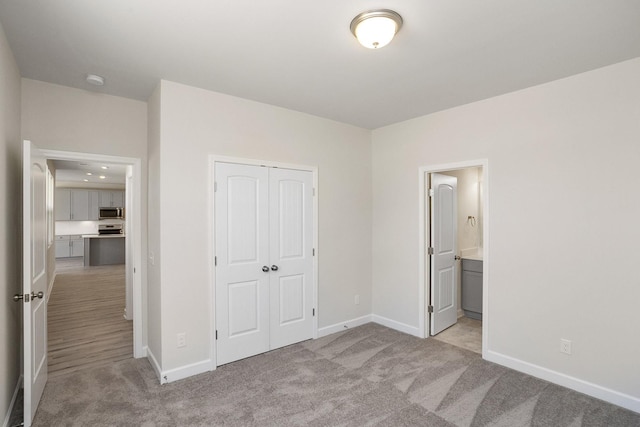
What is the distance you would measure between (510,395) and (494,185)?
1.90 metres

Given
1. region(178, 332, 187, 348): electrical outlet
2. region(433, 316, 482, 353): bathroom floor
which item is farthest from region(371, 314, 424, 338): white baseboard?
region(178, 332, 187, 348): electrical outlet

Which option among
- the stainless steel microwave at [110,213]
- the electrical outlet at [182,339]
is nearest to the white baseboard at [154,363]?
the electrical outlet at [182,339]

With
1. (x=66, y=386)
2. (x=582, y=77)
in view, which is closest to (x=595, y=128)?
(x=582, y=77)

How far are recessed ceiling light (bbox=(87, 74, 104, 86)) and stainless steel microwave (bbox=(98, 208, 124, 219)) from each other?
914cm

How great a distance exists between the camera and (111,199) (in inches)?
420

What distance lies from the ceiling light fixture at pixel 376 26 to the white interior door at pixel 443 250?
2244mm

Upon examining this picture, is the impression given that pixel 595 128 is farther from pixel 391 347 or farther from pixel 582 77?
pixel 391 347

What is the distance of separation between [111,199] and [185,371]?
9.84 meters

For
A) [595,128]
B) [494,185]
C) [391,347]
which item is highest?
[595,128]

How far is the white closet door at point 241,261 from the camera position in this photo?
317 centimetres

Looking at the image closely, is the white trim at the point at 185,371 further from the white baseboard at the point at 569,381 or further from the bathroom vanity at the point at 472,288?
the bathroom vanity at the point at 472,288

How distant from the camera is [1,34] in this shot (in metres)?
2.02

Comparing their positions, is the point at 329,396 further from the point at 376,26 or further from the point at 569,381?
the point at 376,26

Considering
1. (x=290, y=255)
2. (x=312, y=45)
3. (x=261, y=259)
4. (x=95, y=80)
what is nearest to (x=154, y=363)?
(x=261, y=259)
